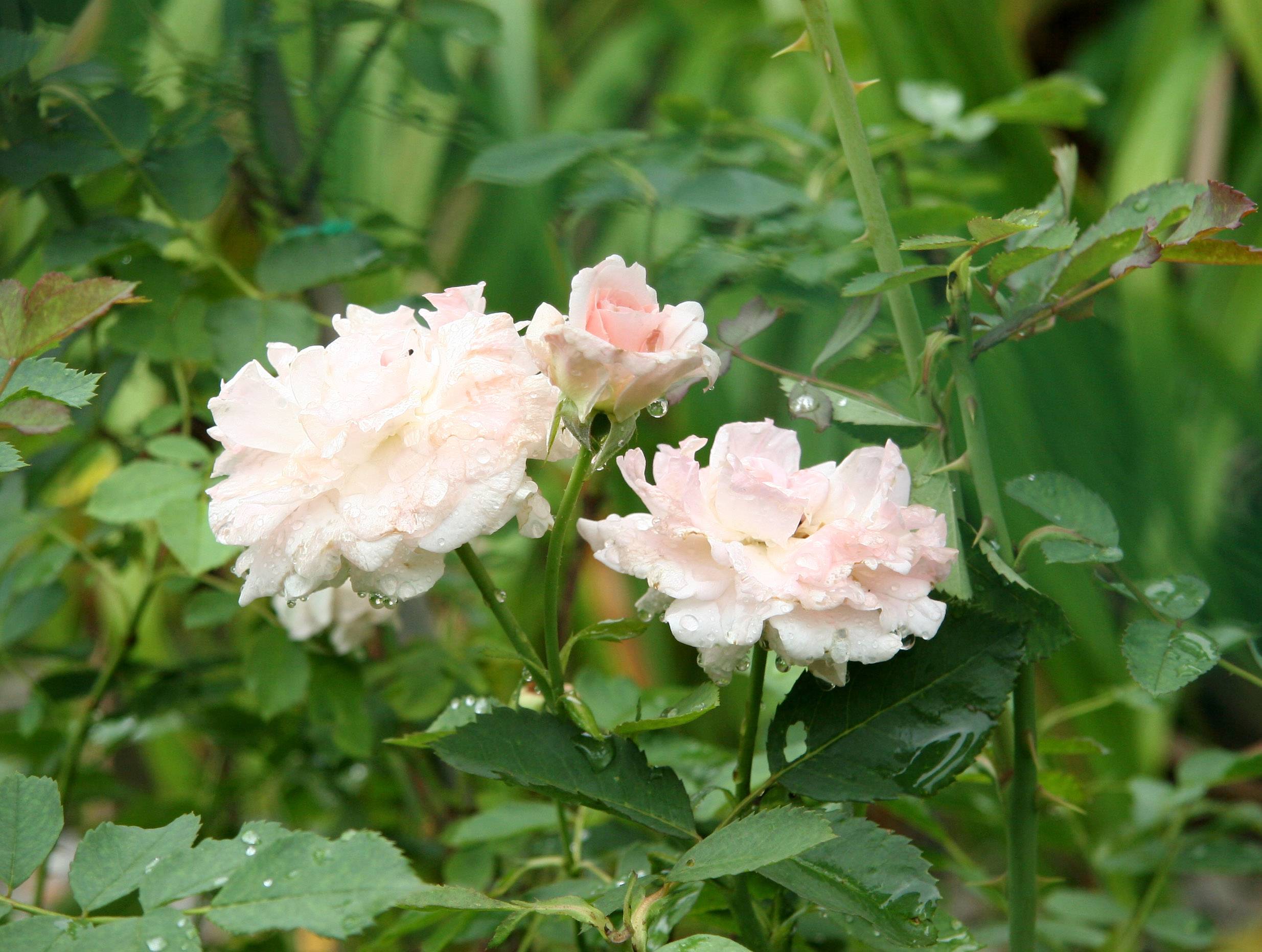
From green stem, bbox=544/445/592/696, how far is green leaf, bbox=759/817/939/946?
0.08 metres

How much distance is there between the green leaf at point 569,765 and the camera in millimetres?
287

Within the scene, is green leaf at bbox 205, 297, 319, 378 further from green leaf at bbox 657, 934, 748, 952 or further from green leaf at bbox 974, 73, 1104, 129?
green leaf at bbox 974, 73, 1104, 129

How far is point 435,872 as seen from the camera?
54 centimetres

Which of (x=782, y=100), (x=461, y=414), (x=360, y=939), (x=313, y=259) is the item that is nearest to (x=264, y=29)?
(x=313, y=259)

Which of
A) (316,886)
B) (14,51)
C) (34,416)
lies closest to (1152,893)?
(316,886)

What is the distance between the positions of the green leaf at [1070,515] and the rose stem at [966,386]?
0.01 metres

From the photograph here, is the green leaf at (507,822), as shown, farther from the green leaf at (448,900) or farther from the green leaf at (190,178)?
the green leaf at (190,178)

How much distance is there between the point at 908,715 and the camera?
12.0 inches

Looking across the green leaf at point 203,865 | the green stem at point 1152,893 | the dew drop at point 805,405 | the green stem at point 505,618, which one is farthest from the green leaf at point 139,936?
the green stem at point 1152,893

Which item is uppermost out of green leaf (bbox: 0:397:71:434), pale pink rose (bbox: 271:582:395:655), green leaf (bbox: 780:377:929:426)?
green leaf (bbox: 780:377:929:426)

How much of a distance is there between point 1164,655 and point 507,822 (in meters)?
0.26

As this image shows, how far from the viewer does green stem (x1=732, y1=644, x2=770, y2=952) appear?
30 cm

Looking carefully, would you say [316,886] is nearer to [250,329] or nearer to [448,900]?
[448,900]

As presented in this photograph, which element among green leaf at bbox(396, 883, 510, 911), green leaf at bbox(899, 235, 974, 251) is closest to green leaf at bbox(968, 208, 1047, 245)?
green leaf at bbox(899, 235, 974, 251)
